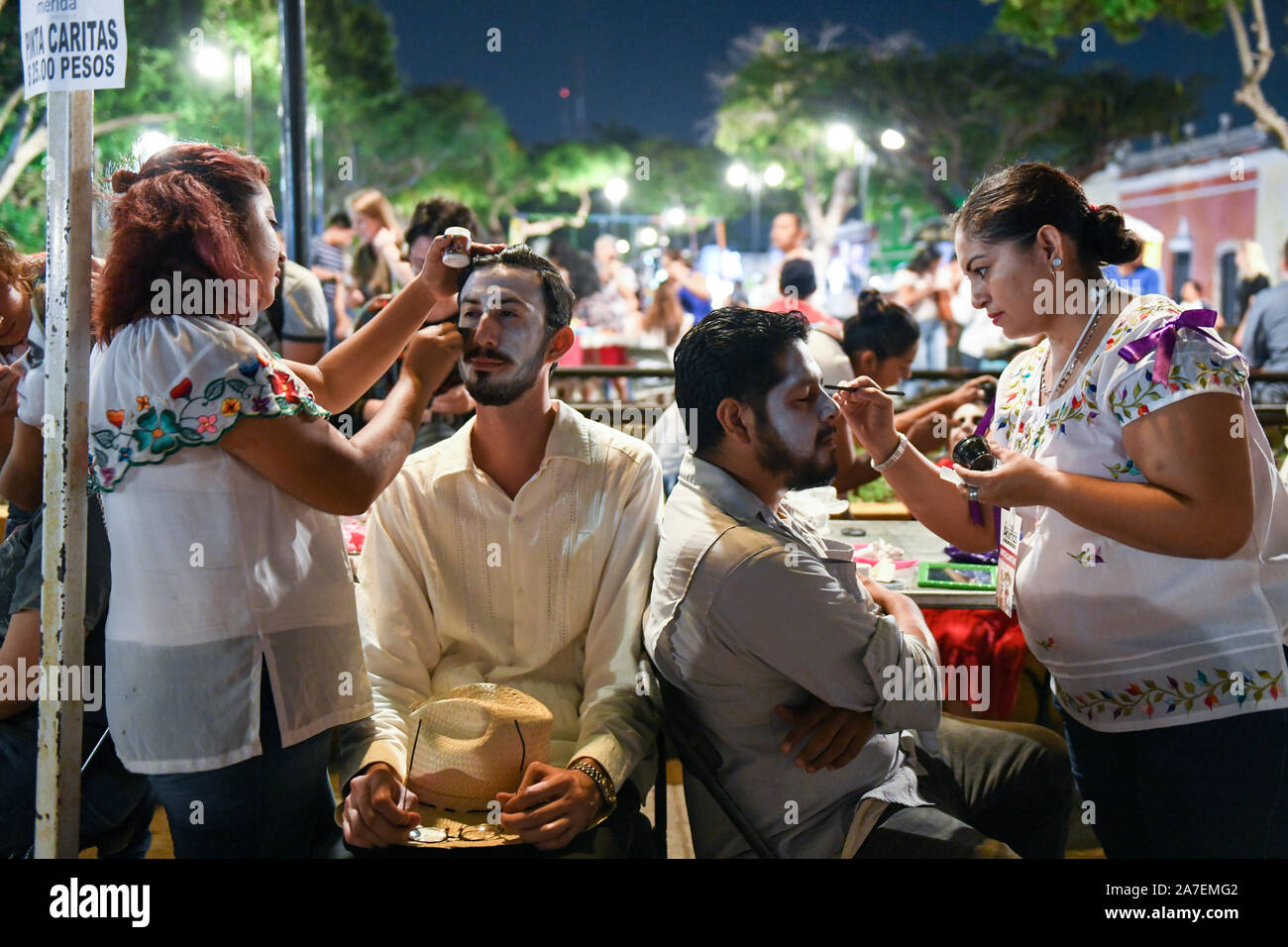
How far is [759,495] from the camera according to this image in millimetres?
2410

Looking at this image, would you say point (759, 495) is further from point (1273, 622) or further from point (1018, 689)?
point (1018, 689)

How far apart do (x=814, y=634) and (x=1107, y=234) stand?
3.54 ft

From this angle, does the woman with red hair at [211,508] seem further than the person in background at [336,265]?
No

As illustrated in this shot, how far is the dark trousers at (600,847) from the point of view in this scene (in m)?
2.10

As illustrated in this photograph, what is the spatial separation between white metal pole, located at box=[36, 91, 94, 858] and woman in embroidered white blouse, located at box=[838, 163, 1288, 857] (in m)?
1.73

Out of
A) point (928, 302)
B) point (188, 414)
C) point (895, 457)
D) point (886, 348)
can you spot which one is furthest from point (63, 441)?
point (928, 302)

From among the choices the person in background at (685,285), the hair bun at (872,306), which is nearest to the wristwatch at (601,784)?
the hair bun at (872,306)

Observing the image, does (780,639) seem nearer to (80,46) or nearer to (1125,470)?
(1125,470)

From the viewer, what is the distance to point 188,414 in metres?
1.92

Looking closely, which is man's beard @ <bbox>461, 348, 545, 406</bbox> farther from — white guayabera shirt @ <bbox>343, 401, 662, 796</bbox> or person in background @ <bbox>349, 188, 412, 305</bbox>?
person in background @ <bbox>349, 188, 412, 305</bbox>

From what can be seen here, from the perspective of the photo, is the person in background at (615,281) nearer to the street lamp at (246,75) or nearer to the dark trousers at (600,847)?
the street lamp at (246,75)

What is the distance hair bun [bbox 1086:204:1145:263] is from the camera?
2312mm
